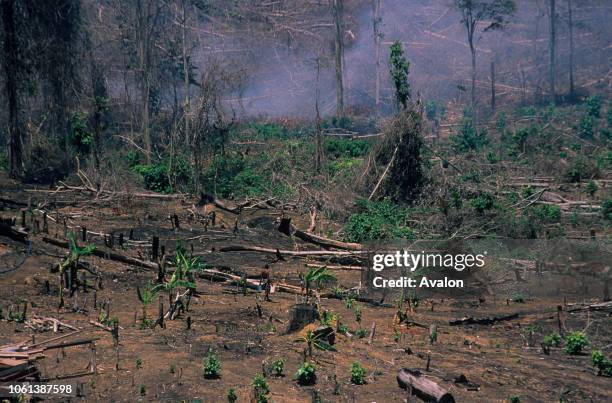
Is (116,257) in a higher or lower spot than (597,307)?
higher

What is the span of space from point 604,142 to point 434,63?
79.2ft

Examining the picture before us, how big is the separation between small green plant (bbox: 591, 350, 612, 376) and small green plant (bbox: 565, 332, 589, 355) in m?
0.63

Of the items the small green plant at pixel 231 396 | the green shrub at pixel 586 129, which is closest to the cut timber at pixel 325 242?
the small green plant at pixel 231 396

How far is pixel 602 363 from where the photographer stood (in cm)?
903

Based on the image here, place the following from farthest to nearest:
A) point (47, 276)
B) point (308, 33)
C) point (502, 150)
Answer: point (308, 33) → point (502, 150) → point (47, 276)

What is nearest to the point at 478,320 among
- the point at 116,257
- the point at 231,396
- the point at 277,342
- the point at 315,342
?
the point at 315,342

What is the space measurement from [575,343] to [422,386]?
2.83 metres

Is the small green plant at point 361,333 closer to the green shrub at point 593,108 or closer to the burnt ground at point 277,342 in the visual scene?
the burnt ground at point 277,342

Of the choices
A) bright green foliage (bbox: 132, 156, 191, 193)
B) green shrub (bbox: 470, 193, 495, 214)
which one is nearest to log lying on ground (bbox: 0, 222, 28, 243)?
bright green foliage (bbox: 132, 156, 191, 193)

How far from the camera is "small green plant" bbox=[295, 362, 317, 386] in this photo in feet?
26.4

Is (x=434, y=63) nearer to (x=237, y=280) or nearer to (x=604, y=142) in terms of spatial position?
(x=604, y=142)

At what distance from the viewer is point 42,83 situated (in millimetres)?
23641

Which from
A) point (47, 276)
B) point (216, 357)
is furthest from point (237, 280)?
point (216, 357)

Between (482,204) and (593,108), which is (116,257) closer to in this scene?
(482,204)
